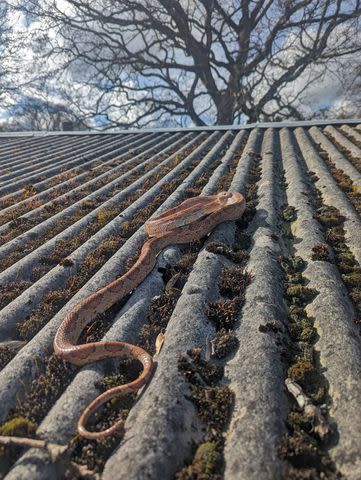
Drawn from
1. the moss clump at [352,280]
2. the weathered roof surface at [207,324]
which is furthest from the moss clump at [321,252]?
the moss clump at [352,280]

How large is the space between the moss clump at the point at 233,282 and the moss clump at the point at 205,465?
62.7 inches

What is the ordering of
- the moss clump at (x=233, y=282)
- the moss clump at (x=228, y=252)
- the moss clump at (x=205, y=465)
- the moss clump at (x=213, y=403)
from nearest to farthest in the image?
1. the moss clump at (x=205, y=465)
2. the moss clump at (x=213, y=403)
3. the moss clump at (x=233, y=282)
4. the moss clump at (x=228, y=252)

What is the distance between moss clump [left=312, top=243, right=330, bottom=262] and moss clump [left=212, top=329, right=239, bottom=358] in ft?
4.60

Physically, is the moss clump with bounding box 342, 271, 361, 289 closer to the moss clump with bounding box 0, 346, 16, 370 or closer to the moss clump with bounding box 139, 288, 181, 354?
the moss clump with bounding box 139, 288, 181, 354

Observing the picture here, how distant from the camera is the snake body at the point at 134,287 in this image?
2670 mm

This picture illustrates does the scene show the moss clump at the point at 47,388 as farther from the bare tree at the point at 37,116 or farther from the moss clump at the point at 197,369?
the bare tree at the point at 37,116

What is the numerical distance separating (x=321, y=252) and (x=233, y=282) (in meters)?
0.98

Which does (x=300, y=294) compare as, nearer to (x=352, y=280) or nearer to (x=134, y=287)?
(x=352, y=280)

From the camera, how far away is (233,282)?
3.68 metres

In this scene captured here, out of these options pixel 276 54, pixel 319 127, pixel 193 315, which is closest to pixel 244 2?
pixel 276 54

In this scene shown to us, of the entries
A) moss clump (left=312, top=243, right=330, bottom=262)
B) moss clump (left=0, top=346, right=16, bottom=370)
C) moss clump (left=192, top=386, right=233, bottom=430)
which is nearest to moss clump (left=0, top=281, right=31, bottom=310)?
moss clump (left=0, top=346, right=16, bottom=370)

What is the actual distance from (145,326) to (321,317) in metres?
1.44

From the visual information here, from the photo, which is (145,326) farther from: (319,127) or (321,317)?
(319,127)

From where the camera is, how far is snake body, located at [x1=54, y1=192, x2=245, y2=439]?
8.76 feet
